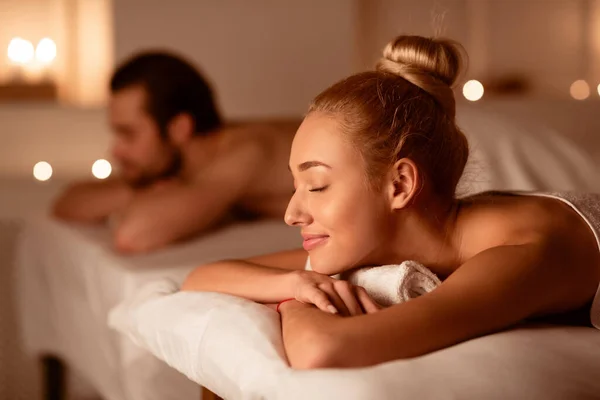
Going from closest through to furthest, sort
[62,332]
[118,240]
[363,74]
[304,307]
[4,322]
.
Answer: [304,307] → [363,74] → [118,240] → [62,332] → [4,322]

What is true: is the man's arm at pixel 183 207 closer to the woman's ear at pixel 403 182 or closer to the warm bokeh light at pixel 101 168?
the woman's ear at pixel 403 182

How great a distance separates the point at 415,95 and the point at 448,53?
0.28 feet

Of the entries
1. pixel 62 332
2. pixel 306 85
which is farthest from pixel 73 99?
pixel 62 332

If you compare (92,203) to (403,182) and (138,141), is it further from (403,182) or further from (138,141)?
(403,182)

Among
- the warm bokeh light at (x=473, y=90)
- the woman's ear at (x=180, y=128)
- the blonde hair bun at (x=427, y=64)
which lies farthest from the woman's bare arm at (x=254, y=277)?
the warm bokeh light at (x=473, y=90)

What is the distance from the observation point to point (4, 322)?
238 centimetres

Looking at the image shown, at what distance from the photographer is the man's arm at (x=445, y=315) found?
0.85 meters

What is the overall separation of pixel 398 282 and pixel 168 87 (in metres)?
1.52

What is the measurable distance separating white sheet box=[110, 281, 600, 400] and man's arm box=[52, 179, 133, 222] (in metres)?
1.33

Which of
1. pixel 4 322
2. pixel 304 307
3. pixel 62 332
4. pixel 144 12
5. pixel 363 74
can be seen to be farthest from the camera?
pixel 144 12

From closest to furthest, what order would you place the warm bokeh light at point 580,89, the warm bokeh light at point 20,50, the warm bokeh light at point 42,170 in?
the warm bokeh light at point 42,170, the warm bokeh light at point 20,50, the warm bokeh light at point 580,89

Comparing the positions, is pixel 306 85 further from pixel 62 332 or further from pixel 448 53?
pixel 448 53

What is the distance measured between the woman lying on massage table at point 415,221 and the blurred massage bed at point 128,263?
1.28 feet

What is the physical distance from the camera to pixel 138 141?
7.84 ft
